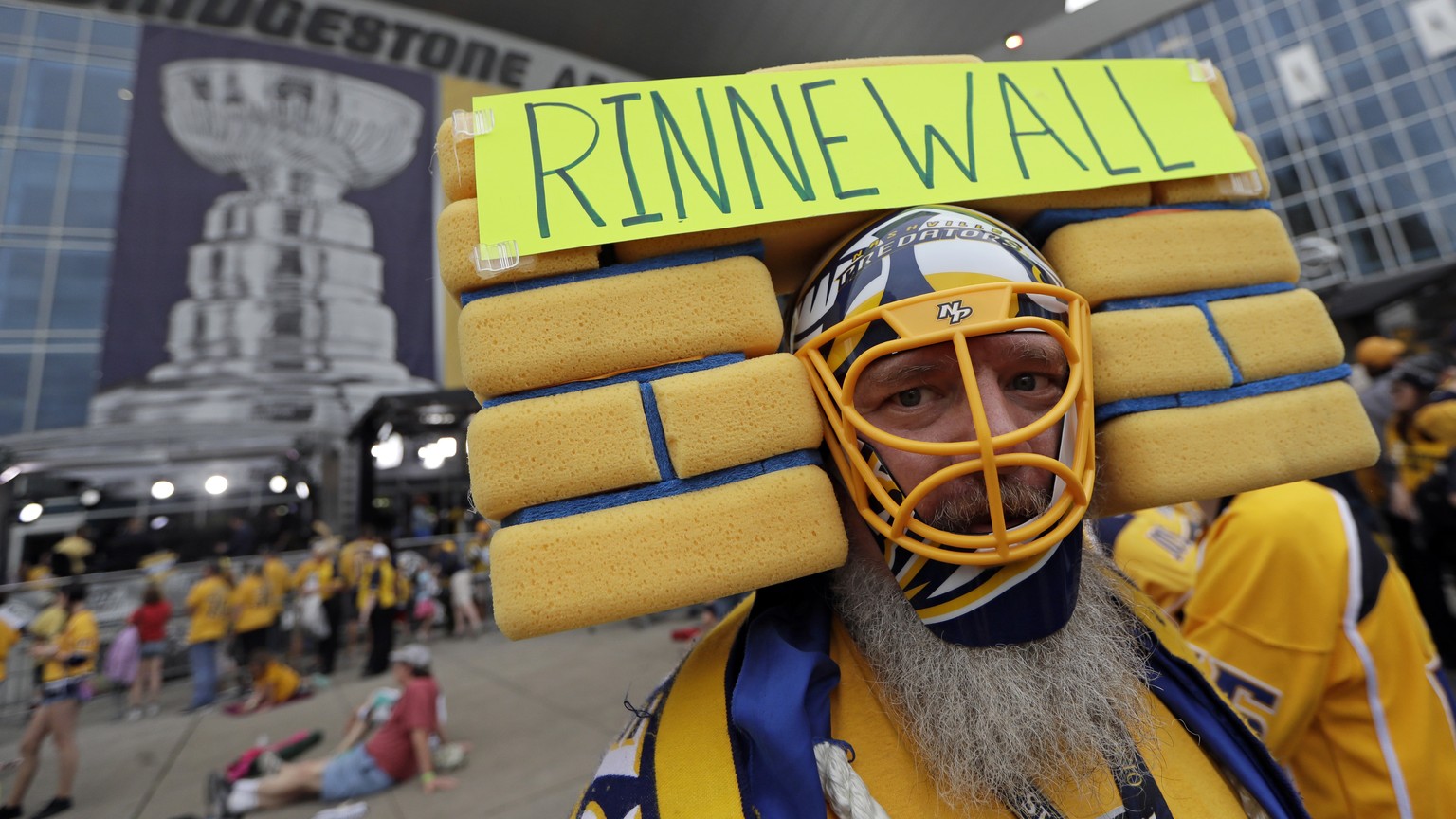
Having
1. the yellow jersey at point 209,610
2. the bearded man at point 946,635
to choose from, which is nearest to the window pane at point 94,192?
the yellow jersey at point 209,610

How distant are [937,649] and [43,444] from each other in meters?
14.9

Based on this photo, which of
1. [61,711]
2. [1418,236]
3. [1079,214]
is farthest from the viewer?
[1418,236]

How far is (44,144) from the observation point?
1156cm

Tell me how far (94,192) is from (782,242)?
1566 cm

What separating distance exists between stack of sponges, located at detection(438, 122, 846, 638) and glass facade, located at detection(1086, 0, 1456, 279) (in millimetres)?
23823

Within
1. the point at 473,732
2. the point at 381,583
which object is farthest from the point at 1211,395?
the point at 381,583

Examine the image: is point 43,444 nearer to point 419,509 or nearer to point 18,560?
point 18,560

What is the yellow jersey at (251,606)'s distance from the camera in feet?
25.6

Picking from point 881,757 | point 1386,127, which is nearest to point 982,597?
point 881,757

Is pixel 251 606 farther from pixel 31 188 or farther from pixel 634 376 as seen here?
pixel 31 188

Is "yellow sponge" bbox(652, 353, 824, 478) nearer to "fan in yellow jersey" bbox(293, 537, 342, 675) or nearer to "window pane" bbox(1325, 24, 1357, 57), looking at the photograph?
"fan in yellow jersey" bbox(293, 537, 342, 675)

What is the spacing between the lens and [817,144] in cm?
120

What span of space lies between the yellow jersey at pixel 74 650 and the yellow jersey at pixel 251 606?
2206 millimetres

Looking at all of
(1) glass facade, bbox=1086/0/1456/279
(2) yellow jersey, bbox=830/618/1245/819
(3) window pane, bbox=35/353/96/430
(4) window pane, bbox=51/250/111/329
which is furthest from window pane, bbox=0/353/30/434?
(1) glass facade, bbox=1086/0/1456/279
